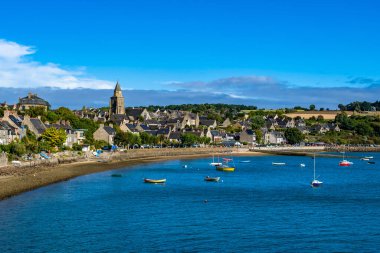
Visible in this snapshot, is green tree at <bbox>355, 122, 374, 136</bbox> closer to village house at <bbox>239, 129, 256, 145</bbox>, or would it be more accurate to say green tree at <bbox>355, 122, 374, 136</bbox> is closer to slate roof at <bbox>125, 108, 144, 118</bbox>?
village house at <bbox>239, 129, 256, 145</bbox>

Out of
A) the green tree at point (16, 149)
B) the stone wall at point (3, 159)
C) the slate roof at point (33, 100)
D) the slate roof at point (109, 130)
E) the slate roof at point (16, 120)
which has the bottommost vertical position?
the stone wall at point (3, 159)

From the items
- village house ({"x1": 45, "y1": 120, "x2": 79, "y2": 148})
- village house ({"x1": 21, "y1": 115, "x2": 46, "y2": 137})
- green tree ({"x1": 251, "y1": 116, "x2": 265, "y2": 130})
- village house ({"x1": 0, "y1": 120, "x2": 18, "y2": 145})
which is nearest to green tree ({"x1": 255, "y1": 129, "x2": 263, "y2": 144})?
green tree ({"x1": 251, "y1": 116, "x2": 265, "y2": 130})

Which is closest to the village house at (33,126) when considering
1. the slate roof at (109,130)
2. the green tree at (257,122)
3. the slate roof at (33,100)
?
the slate roof at (109,130)

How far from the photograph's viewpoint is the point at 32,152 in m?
74.6

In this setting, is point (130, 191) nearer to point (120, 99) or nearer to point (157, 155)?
point (157, 155)

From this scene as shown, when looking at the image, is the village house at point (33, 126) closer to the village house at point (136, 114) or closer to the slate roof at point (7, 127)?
the slate roof at point (7, 127)

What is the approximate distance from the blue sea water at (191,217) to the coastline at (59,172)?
1609 mm

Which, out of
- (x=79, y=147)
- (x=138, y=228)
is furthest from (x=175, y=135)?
(x=138, y=228)

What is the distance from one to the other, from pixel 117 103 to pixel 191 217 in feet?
393

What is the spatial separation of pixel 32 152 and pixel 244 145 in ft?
267

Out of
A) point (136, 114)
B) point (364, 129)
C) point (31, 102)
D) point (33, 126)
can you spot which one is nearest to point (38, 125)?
point (33, 126)

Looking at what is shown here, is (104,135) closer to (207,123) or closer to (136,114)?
(136,114)

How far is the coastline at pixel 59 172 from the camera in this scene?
49.8m

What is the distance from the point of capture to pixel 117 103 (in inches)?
6171
